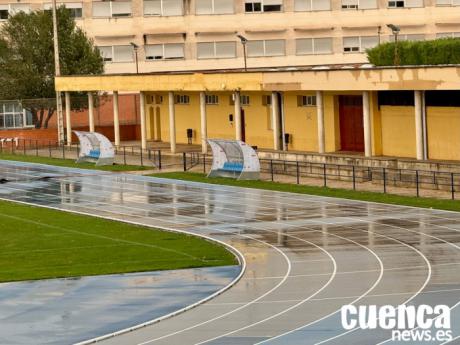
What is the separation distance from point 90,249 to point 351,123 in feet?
100

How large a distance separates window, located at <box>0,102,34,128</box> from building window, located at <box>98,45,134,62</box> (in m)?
13.2

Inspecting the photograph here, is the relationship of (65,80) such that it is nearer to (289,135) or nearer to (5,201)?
(289,135)

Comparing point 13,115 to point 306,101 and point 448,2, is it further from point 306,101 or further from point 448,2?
point 448,2

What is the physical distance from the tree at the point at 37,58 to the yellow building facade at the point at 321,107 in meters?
8.02

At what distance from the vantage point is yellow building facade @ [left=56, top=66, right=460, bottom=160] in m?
60.5

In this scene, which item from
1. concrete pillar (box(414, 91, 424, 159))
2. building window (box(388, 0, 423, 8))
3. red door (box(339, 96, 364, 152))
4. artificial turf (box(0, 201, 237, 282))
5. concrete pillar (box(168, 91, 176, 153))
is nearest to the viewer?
artificial turf (box(0, 201, 237, 282))

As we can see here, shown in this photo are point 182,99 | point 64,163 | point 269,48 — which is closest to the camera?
point 64,163

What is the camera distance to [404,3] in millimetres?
113812

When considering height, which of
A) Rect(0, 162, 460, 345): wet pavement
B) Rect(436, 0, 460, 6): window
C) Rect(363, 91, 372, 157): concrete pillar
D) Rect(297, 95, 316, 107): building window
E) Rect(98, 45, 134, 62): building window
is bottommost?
Rect(0, 162, 460, 345): wet pavement

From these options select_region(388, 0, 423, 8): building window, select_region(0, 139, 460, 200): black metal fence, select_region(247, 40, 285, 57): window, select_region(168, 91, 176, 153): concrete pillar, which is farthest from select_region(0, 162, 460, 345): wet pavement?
select_region(388, 0, 423, 8): building window

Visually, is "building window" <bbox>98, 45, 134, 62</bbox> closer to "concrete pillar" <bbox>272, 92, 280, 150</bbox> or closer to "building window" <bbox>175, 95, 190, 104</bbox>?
"building window" <bbox>175, 95, 190, 104</bbox>

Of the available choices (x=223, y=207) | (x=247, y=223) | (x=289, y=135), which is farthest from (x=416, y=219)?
(x=289, y=135)

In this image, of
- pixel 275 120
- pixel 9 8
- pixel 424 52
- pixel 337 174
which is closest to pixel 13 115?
pixel 9 8

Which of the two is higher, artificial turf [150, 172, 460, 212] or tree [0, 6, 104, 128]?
tree [0, 6, 104, 128]
